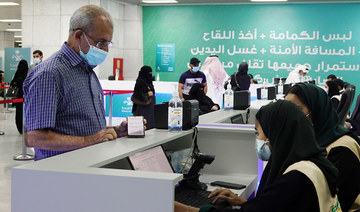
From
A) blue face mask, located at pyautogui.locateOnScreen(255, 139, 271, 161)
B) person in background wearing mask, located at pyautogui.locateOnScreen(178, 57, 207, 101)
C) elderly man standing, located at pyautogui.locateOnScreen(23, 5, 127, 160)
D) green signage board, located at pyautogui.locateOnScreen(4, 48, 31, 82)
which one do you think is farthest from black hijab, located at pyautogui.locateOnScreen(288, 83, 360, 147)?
green signage board, located at pyautogui.locateOnScreen(4, 48, 31, 82)

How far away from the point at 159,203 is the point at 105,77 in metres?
12.5

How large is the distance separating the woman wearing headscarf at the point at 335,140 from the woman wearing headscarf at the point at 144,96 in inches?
176

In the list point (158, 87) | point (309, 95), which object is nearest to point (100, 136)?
point (309, 95)

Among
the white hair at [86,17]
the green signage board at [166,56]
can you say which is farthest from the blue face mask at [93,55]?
the green signage board at [166,56]

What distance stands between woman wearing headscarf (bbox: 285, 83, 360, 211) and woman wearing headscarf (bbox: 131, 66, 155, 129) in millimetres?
4461

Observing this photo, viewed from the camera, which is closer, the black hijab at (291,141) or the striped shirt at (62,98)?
the black hijab at (291,141)

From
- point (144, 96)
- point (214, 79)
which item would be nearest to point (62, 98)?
point (144, 96)

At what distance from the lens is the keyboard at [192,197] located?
97.6 inches

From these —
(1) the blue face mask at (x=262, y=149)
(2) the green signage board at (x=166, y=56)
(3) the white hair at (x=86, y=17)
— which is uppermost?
(2) the green signage board at (x=166, y=56)

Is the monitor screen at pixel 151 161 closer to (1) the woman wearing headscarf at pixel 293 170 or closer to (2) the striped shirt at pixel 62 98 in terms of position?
(2) the striped shirt at pixel 62 98

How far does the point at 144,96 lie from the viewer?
7.06 m

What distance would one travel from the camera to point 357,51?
1379 centimetres

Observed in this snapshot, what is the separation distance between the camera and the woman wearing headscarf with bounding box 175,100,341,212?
1792mm

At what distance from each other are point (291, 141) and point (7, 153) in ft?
21.1
